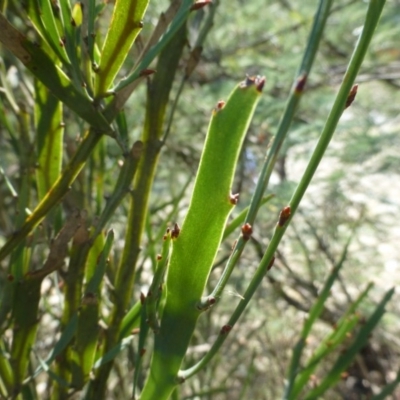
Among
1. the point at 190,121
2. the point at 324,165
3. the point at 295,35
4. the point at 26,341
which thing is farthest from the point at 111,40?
the point at 295,35

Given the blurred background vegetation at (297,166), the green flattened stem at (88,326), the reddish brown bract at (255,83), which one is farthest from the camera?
the blurred background vegetation at (297,166)

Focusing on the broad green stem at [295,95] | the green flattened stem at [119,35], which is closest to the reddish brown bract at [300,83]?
the broad green stem at [295,95]

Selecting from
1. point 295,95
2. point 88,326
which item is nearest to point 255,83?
point 295,95

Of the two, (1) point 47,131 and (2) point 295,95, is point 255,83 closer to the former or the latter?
(2) point 295,95

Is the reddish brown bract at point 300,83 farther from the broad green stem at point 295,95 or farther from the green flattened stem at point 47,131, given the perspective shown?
the green flattened stem at point 47,131

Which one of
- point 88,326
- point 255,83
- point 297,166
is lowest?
point 88,326
